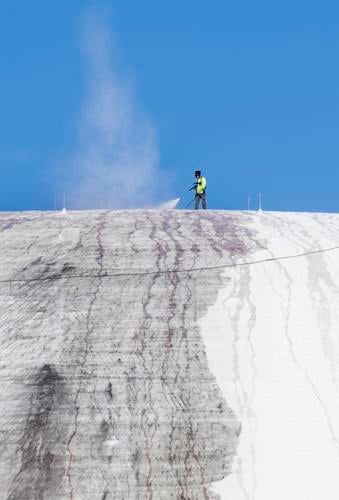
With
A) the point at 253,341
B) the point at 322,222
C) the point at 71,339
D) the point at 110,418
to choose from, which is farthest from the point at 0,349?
the point at 322,222

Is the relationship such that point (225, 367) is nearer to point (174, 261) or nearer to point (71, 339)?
point (71, 339)

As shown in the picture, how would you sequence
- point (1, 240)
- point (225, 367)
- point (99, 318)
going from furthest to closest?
1. point (1, 240)
2. point (99, 318)
3. point (225, 367)

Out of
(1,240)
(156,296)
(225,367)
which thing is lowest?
(225,367)

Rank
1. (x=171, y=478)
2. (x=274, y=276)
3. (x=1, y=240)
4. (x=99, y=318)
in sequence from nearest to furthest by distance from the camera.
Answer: (x=171, y=478), (x=99, y=318), (x=274, y=276), (x=1, y=240)

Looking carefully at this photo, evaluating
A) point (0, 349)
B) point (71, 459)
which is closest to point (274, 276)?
point (0, 349)

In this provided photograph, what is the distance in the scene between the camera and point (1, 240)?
60.5 feet

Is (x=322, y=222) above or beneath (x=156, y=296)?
above

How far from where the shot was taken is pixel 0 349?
44.3 ft

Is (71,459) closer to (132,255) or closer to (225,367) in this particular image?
(225,367)

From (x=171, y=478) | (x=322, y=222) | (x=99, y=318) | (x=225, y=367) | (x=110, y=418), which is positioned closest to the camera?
(x=171, y=478)

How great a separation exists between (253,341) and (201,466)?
9.68ft

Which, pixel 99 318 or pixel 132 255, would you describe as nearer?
pixel 99 318

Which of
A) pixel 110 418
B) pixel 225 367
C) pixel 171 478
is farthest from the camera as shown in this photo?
pixel 225 367

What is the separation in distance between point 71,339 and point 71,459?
2.67m
